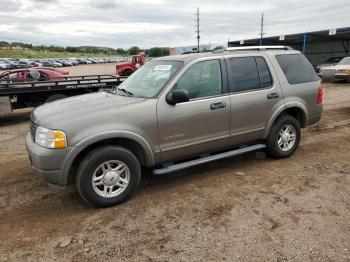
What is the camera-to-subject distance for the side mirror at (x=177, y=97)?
448 cm

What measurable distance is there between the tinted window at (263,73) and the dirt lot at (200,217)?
52.4 inches

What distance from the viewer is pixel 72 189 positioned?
502 centimetres

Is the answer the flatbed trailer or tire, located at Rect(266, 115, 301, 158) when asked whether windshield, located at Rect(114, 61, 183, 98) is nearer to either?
tire, located at Rect(266, 115, 301, 158)

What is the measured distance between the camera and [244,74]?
17.7 feet

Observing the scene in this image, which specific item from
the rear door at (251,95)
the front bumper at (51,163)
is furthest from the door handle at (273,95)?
the front bumper at (51,163)

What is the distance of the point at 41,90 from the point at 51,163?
290 inches

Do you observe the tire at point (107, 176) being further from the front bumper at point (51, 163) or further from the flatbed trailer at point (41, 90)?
the flatbed trailer at point (41, 90)

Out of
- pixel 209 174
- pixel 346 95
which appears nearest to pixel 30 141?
pixel 209 174

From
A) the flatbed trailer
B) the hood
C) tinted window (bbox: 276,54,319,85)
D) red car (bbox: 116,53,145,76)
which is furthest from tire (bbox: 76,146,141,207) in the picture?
red car (bbox: 116,53,145,76)

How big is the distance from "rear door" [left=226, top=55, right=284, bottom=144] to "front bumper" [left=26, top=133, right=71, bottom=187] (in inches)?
96.9

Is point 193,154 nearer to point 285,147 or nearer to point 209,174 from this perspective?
point 209,174

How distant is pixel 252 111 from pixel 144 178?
192 cm

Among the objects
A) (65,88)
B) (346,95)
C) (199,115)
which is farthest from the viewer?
(346,95)

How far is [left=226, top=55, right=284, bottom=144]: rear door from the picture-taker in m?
5.24
